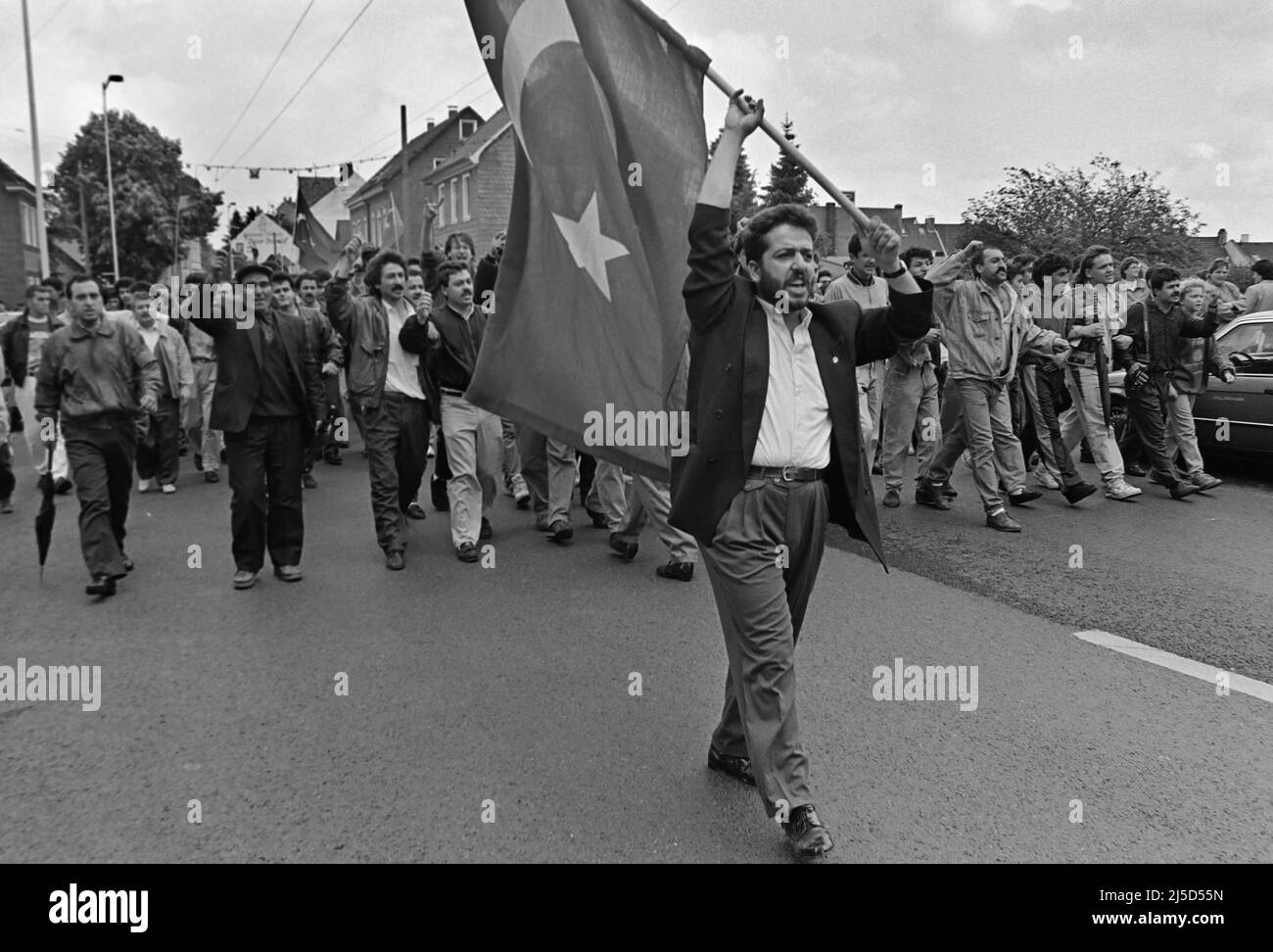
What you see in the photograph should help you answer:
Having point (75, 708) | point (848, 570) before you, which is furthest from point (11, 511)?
point (848, 570)

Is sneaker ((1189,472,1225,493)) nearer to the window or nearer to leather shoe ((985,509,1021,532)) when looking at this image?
leather shoe ((985,509,1021,532))

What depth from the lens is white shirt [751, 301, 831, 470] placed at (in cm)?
342

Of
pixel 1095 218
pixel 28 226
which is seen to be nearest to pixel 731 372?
pixel 1095 218

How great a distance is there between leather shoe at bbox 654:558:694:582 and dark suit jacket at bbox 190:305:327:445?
2.64 metres

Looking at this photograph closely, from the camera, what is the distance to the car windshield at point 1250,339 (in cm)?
1038

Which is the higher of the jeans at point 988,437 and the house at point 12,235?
the house at point 12,235

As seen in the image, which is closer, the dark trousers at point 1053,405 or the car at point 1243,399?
the dark trousers at point 1053,405

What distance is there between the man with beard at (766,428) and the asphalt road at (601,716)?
0.46 meters

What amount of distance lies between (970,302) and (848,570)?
2902mm

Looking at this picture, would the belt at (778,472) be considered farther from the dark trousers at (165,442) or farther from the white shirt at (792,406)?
the dark trousers at (165,442)

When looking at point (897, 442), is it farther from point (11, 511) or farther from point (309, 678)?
point (11, 511)

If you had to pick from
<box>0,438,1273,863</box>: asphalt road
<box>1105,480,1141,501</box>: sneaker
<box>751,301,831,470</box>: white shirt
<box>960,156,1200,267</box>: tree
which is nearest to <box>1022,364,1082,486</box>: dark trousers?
<box>1105,480,1141,501</box>: sneaker

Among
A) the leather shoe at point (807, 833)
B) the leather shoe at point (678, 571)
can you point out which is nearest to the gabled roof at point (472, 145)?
the leather shoe at point (678, 571)

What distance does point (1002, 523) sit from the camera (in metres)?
8.20
